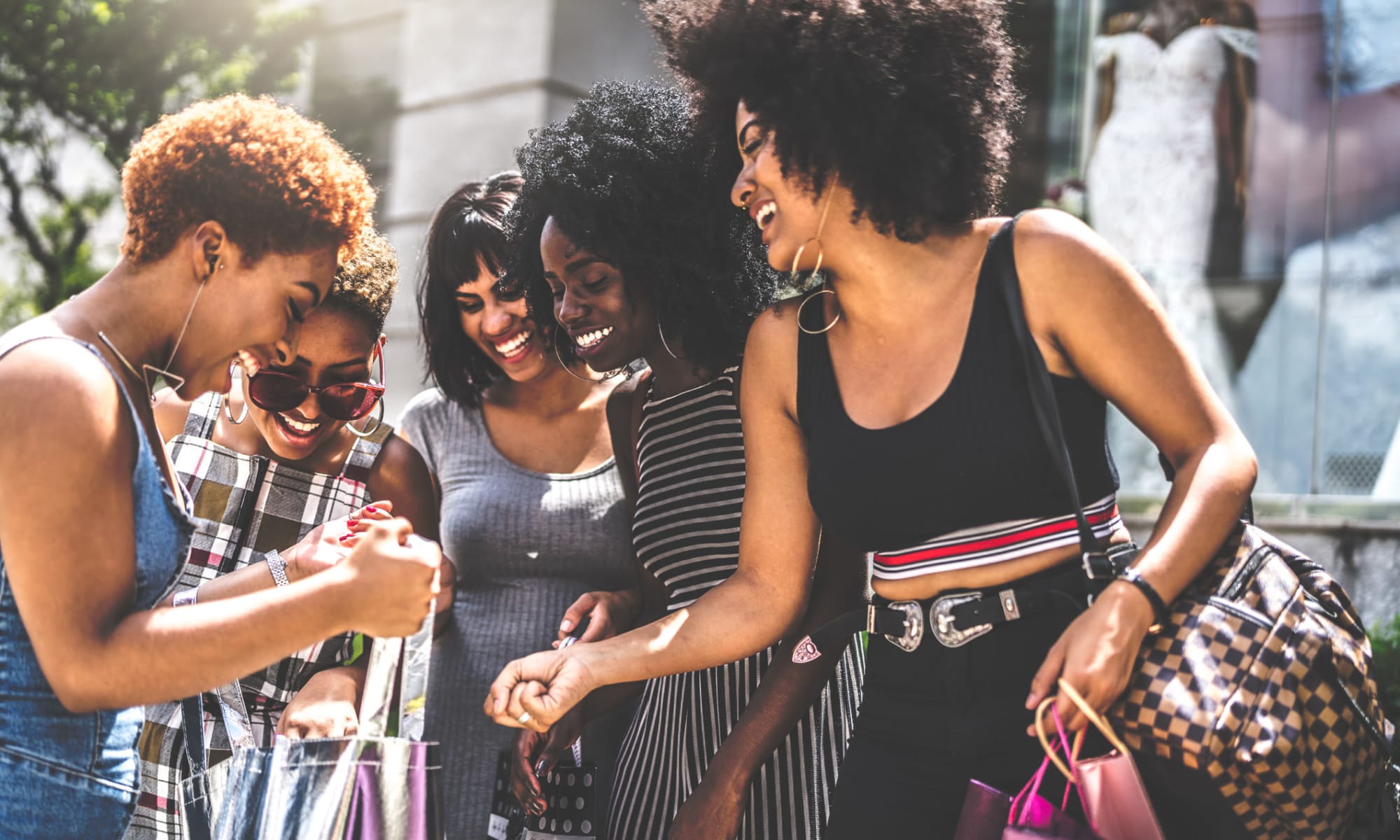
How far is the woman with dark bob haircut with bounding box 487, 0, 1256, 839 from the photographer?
2.04 meters

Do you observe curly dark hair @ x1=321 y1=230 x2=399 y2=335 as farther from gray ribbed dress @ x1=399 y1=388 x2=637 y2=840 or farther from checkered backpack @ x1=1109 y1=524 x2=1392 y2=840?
checkered backpack @ x1=1109 y1=524 x2=1392 y2=840

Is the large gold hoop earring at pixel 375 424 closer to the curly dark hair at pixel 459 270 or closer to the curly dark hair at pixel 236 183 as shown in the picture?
the curly dark hair at pixel 459 270

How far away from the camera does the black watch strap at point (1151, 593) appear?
1906mm

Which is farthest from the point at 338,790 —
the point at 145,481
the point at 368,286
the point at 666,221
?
the point at 666,221

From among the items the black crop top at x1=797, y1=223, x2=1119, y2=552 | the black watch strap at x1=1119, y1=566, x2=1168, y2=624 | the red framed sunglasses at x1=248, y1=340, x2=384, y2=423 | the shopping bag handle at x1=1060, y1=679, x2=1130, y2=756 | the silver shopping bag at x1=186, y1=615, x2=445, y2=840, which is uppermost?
the red framed sunglasses at x1=248, y1=340, x2=384, y2=423

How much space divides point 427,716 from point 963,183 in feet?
7.21

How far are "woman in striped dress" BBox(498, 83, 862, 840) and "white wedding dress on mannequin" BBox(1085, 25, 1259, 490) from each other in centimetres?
403

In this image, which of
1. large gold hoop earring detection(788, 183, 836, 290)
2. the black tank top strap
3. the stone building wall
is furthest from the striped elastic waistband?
the stone building wall

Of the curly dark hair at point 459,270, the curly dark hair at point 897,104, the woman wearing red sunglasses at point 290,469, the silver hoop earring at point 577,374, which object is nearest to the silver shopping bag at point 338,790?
the woman wearing red sunglasses at point 290,469

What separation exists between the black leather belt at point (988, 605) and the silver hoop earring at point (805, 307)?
0.59 m

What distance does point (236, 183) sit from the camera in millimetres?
2133

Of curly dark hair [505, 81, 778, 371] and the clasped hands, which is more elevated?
curly dark hair [505, 81, 778, 371]

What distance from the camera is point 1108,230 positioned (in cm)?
684

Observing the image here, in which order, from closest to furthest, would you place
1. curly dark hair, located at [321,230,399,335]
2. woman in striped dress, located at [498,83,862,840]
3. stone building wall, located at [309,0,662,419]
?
woman in striped dress, located at [498,83,862,840], curly dark hair, located at [321,230,399,335], stone building wall, located at [309,0,662,419]
